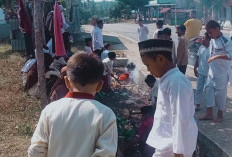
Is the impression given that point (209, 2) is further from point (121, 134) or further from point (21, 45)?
point (121, 134)

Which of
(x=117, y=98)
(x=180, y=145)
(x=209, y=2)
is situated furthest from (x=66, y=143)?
(x=209, y=2)

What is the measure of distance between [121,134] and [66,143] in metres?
2.91

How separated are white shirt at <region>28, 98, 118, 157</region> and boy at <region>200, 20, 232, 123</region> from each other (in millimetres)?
3253

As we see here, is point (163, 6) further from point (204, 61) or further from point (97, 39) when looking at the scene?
point (204, 61)

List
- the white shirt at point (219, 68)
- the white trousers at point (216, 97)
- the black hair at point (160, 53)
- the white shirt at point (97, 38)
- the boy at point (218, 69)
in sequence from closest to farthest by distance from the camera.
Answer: the black hair at point (160, 53) < the boy at point (218, 69) < the white shirt at point (219, 68) < the white trousers at point (216, 97) < the white shirt at point (97, 38)

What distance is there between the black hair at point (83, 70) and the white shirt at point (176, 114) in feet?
1.87

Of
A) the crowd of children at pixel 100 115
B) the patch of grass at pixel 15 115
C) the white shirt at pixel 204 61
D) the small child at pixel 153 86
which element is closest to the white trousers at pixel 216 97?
the white shirt at pixel 204 61

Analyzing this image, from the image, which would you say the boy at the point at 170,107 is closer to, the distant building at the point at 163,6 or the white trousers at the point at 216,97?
the white trousers at the point at 216,97

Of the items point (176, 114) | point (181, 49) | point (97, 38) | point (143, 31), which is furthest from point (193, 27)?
point (176, 114)

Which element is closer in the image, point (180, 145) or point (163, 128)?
point (180, 145)

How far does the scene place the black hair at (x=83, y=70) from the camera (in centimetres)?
198

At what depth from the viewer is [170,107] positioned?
2365mm

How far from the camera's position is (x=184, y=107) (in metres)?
2.26

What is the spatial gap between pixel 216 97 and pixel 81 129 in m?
3.74
